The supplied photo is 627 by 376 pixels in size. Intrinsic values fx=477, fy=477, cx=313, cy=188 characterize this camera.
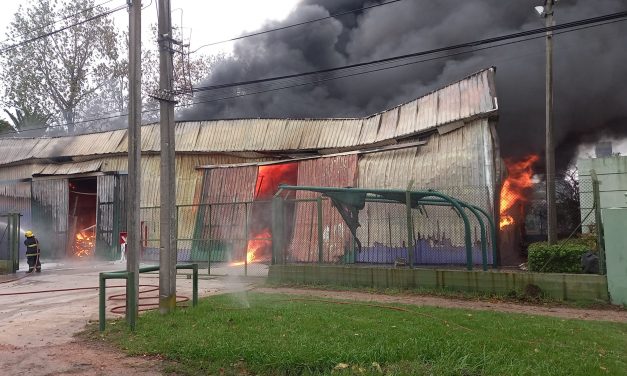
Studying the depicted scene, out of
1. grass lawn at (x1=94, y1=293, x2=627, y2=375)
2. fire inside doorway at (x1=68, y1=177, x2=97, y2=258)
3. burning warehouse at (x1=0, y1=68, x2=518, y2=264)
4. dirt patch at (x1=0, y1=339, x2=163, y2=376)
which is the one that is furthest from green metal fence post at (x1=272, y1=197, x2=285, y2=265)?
fire inside doorway at (x1=68, y1=177, x2=97, y2=258)

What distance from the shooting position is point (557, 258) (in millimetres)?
9164

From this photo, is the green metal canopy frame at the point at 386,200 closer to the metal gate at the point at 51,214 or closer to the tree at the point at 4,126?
the metal gate at the point at 51,214

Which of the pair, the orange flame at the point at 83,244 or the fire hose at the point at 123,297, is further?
the orange flame at the point at 83,244

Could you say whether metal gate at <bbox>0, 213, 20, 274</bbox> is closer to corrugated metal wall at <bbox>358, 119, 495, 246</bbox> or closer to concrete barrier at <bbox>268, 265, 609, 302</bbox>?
concrete barrier at <bbox>268, 265, 609, 302</bbox>

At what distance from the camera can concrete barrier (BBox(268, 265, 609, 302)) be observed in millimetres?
8570

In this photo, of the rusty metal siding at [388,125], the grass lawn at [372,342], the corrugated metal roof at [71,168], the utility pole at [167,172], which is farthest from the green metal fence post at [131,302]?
the corrugated metal roof at [71,168]

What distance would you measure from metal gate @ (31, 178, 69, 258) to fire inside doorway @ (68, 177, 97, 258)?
0.26 metres

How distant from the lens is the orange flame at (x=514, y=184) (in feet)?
41.3

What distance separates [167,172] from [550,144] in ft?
29.8

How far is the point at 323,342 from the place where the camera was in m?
5.11

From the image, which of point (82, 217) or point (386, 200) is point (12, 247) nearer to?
point (82, 217)

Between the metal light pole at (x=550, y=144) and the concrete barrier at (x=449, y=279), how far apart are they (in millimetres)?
2634

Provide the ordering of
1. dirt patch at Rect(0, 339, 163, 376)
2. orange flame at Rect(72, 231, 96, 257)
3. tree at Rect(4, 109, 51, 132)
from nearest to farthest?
dirt patch at Rect(0, 339, 163, 376) < orange flame at Rect(72, 231, 96, 257) < tree at Rect(4, 109, 51, 132)

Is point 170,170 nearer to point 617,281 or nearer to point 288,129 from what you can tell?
point 617,281
